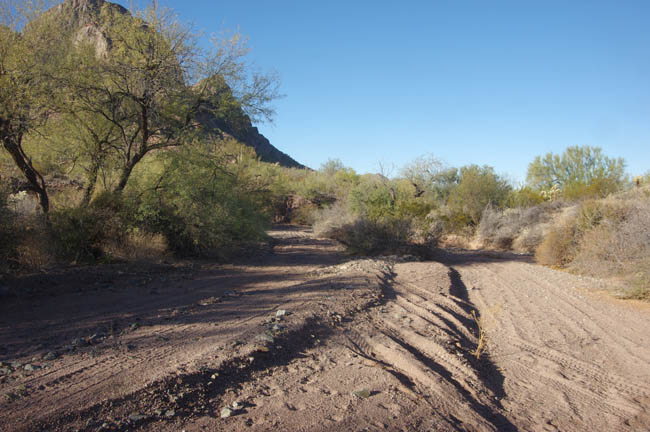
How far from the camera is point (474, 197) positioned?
28.0 meters

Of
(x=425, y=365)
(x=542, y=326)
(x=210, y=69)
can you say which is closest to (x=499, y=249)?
(x=542, y=326)

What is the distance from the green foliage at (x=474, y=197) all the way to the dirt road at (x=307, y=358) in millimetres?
18548

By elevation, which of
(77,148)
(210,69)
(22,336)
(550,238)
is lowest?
(22,336)

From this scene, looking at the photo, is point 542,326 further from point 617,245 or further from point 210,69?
point 210,69

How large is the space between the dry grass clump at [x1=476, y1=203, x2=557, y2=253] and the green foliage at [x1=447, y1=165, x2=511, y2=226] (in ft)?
8.00

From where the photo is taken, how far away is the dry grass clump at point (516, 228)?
69.2ft

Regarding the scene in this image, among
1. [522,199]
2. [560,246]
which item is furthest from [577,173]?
[560,246]

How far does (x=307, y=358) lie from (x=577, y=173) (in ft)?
117

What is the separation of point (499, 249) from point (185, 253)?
17.3 metres

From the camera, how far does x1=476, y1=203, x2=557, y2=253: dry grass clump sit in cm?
2108

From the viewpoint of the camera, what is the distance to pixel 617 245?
35.0 ft

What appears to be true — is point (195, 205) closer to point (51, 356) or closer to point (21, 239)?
point (21, 239)

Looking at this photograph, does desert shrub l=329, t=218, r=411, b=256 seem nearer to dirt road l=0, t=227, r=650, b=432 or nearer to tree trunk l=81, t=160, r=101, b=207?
dirt road l=0, t=227, r=650, b=432

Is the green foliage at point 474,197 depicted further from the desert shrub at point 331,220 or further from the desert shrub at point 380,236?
the desert shrub at point 380,236
